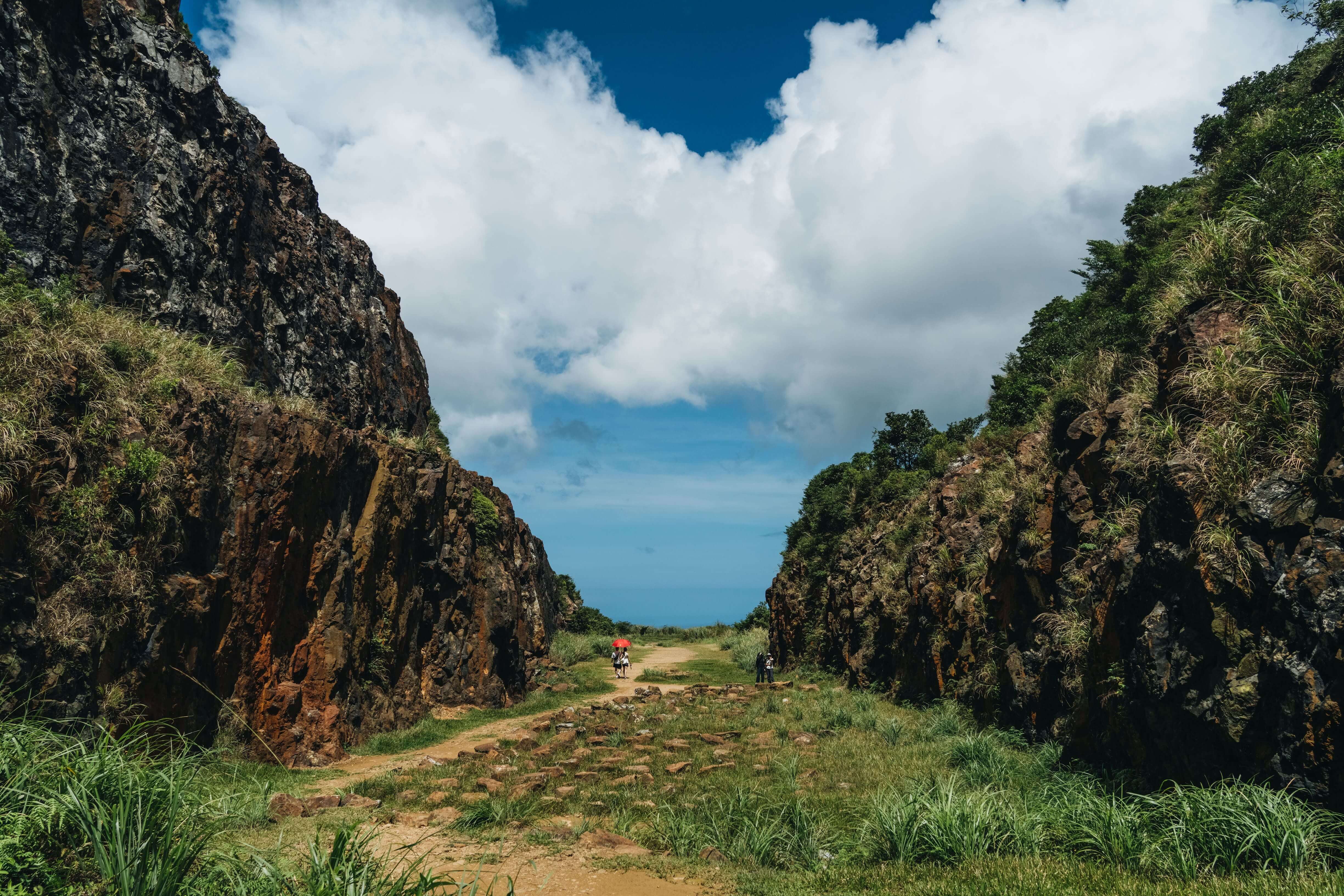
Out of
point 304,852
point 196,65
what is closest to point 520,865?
point 304,852

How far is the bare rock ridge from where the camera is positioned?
398 inches

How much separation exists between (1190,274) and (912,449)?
65.5ft

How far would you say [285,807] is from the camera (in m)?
8.94

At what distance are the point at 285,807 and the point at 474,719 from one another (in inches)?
389

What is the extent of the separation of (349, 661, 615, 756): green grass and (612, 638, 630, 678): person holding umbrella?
34.3 inches

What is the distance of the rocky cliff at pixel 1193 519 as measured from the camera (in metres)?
6.90

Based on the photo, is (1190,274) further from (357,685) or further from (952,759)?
(357,685)

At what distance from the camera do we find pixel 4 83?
13.7 meters

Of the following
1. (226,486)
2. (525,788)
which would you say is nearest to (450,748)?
(525,788)

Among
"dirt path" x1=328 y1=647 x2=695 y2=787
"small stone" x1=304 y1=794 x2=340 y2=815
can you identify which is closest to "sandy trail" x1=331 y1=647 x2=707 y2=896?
"small stone" x1=304 y1=794 x2=340 y2=815

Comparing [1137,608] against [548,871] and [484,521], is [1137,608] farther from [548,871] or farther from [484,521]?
[484,521]

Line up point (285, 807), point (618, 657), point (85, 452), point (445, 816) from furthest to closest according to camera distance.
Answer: point (618, 657), point (85, 452), point (445, 816), point (285, 807)

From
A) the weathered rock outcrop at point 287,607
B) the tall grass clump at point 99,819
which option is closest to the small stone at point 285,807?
the weathered rock outcrop at point 287,607

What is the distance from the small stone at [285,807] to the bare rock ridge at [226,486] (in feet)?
6.25
